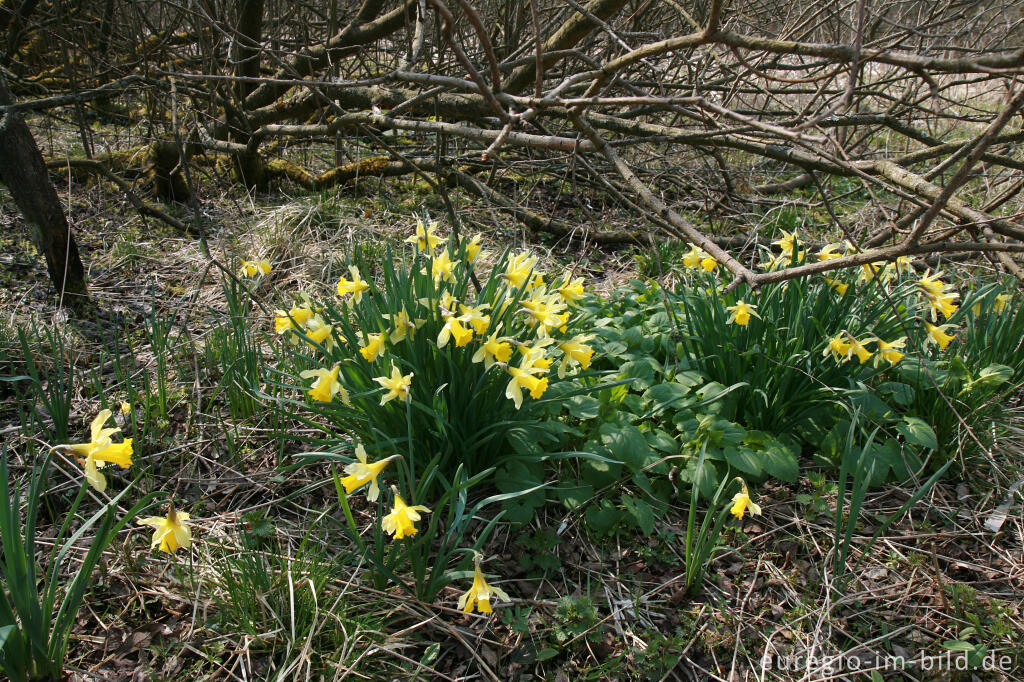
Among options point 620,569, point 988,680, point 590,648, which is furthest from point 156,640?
point 988,680

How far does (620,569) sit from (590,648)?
302 mm

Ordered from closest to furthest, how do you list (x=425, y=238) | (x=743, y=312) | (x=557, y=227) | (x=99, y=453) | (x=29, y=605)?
(x=29, y=605)
(x=99, y=453)
(x=743, y=312)
(x=425, y=238)
(x=557, y=227)

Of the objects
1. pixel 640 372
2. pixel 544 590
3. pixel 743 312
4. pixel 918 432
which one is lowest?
pixel 544 590

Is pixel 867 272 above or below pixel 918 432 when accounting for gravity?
above

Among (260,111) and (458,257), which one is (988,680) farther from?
(260,111)

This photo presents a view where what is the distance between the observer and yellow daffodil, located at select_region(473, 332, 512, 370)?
A: 1840mm

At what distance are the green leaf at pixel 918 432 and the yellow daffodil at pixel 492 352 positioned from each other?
1.33 m

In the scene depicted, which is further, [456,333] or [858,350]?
[858,350]

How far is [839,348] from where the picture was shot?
212 cm

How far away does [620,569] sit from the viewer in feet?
6.35

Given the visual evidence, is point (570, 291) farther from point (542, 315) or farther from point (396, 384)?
point (396, 384)

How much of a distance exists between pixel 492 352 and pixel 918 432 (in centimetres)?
141

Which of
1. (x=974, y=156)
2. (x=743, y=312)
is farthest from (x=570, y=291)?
(x=974, y=156)

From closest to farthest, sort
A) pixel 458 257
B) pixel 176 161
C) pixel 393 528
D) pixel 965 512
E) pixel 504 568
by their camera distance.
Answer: pixel 393 528
pixel 504 568
pixel 965 512
pixel 458 257
pixel 176 161
